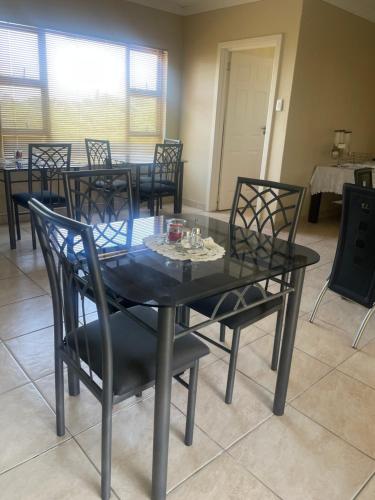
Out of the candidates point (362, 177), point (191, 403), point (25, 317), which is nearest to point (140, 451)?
point (191, 403)

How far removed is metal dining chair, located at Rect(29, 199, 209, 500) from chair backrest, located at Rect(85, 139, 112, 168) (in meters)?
3.15

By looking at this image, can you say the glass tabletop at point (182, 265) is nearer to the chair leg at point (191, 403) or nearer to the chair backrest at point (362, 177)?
the chair leg at point (191, 403)

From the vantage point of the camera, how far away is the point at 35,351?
6.71 feet

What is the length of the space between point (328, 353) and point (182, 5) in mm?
4656

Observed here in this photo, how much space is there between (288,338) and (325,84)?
3887 millimetres

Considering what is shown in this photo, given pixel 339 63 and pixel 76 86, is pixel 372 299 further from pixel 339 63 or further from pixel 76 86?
pixel 76 86

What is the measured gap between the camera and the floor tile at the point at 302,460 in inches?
54.1

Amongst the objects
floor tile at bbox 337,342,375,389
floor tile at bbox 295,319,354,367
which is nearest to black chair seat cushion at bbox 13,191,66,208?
floor tile at bbox 295,319,354,367

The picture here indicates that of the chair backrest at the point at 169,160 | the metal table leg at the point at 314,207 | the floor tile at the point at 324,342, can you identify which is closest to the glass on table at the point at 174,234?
the floor tile at the point at 324,342

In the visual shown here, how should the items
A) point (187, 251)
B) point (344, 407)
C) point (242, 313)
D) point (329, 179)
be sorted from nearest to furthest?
point (187, 251)
point (242, 313)
point (344, 407)
point (329, 179)

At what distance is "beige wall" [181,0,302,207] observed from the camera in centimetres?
408

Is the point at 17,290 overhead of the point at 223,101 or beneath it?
beneath

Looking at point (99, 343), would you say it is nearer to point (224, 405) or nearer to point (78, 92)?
point (224, 405)

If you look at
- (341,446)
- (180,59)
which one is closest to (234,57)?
(180,59)
